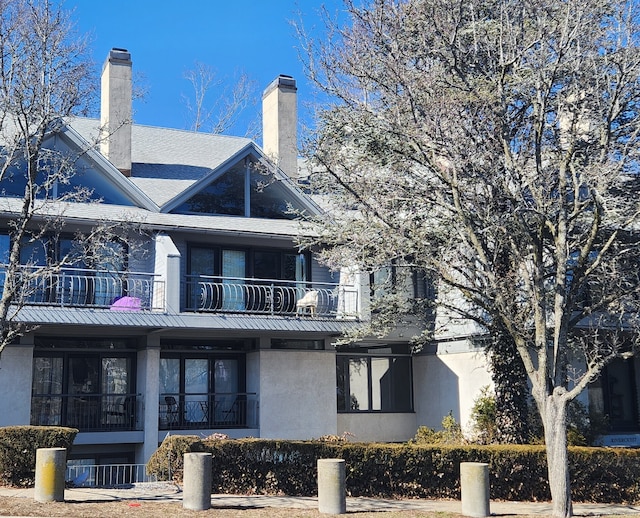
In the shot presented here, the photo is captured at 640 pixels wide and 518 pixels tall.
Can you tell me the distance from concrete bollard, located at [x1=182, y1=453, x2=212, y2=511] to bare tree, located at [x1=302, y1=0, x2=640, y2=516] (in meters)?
5.88

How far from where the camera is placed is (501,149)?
16.6 metres

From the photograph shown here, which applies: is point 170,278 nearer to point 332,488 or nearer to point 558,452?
point 332,488

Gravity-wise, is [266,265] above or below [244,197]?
→ below

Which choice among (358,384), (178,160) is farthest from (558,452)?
(178,160)

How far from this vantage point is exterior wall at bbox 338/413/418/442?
79.9ft

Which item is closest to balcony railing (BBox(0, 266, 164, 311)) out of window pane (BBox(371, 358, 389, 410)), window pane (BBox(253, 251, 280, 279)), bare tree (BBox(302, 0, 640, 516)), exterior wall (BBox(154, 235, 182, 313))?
exterior wall (BBox(154, 235, 182, 313))

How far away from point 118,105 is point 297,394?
33.8ft

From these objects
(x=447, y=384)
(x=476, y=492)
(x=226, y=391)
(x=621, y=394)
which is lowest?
(x=476, y=492)

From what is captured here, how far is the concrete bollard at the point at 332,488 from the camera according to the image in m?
14.2

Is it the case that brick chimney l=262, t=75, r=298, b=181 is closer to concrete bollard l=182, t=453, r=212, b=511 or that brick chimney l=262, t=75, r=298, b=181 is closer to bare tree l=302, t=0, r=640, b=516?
bare tree l=302, t=0, r=640, b=516

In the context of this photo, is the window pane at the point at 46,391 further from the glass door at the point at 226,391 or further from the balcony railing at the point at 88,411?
the glass door at the point at 226,391

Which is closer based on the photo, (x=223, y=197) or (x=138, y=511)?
(x=138, y=511)

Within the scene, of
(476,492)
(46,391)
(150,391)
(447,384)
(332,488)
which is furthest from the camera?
(447,384)

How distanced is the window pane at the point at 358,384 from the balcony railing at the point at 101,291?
7.04 meters
